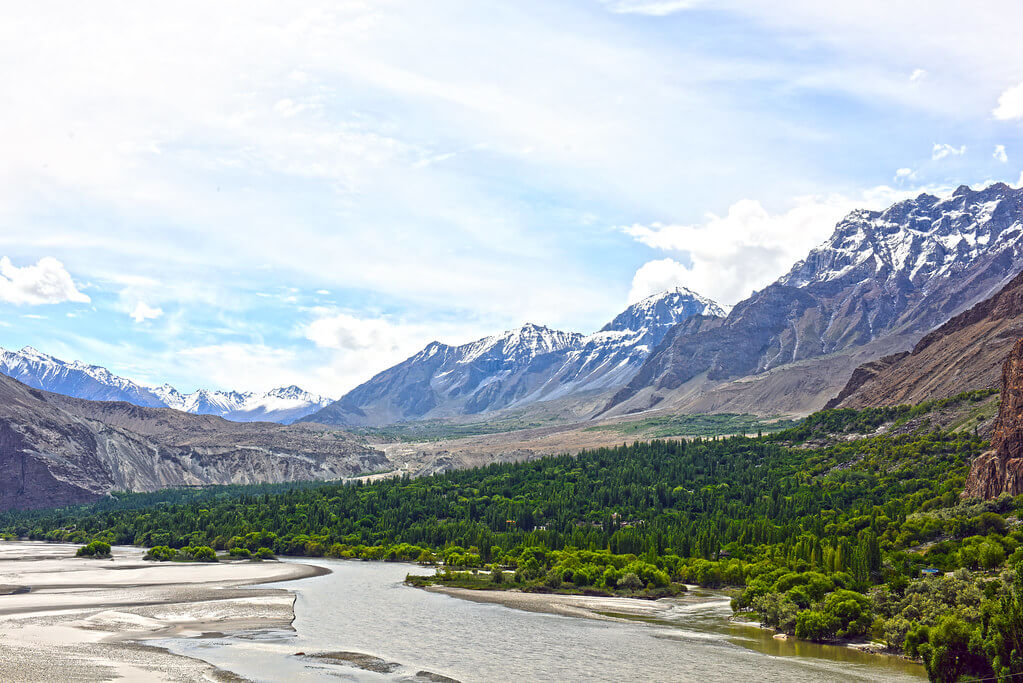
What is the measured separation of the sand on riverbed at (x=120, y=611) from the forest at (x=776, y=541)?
28.5 m

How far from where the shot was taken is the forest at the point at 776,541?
6988 centimetres

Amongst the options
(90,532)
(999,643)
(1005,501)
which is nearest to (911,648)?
(999,643)

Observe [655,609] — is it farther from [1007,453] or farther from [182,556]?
[182,556]

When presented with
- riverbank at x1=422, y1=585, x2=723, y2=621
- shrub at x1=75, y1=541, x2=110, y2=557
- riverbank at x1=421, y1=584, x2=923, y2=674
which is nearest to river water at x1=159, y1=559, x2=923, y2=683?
riverbank at x1=421, y1=584, x2=923, y2=674

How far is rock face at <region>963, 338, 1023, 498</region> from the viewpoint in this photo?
112m

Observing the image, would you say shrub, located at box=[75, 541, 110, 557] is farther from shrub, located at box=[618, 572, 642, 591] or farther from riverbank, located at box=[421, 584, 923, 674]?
shrub, located at box=[618, 572, 642, 591]

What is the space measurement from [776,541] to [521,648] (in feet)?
224

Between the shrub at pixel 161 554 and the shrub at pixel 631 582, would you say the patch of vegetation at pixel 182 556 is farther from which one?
the shrub at pixel 631 582

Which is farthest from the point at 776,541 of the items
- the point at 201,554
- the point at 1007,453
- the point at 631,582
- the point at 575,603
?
the point at 201,554

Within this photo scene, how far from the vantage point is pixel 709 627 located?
8219 centimetres

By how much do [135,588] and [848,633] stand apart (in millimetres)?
82860

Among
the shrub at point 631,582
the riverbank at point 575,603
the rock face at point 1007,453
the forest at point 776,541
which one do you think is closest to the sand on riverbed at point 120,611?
the riverbank at point 575,603

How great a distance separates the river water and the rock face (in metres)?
48.1

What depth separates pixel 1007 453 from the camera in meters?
114
